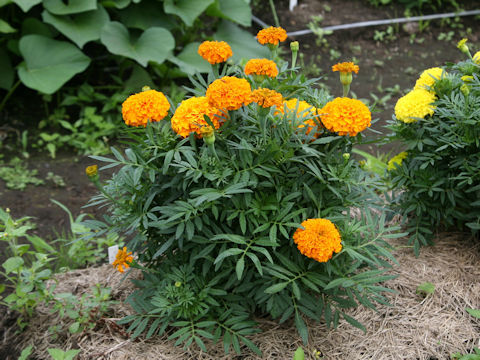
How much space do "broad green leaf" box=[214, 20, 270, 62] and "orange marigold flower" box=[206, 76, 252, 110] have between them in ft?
8.41

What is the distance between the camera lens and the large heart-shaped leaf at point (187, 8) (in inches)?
141

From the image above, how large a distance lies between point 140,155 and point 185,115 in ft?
0.75

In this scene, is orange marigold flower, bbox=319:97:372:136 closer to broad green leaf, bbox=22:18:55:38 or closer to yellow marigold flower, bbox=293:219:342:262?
yellow marigold flower, bbox=293:219:342:262

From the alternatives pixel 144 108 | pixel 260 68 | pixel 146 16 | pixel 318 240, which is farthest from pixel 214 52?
pixel 146 16

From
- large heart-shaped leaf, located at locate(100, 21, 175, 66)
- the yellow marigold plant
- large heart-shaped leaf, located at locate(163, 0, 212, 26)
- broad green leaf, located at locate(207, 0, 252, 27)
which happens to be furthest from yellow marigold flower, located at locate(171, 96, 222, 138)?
broad green leaf, located at locate(207, 0, 252, 27)

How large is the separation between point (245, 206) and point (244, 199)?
0.03 m

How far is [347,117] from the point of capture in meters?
1.50

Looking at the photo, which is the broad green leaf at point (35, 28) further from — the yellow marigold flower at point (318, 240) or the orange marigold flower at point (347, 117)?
the yellow marigold flower at point (318, 240)

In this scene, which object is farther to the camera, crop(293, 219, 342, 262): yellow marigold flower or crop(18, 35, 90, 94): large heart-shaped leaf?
crop(18, 35, 90, 94): large heart-shaped leaf

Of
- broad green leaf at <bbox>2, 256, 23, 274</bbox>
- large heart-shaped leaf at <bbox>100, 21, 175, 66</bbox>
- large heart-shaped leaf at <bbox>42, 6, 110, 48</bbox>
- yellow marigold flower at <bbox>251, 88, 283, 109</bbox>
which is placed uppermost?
yellow marigold flower at <bbox>251, 88, 283, 109</bbox>

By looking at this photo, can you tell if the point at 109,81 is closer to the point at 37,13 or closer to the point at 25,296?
the point at 37,13

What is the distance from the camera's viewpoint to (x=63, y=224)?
2.89 metres

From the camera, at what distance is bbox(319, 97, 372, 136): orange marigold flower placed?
1501 millimetres

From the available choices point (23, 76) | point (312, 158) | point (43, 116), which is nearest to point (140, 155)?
point (312, 158)
